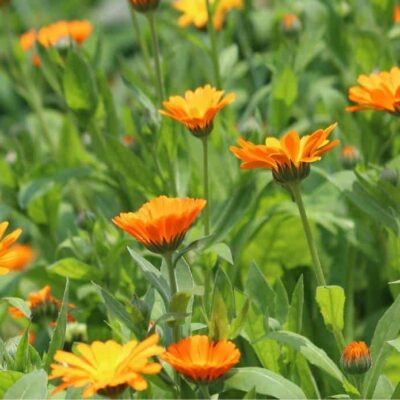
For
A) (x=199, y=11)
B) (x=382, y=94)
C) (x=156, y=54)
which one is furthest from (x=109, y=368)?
(x=199, y=11)

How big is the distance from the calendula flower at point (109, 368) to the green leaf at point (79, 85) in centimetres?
85

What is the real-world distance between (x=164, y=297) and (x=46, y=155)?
1.25 m

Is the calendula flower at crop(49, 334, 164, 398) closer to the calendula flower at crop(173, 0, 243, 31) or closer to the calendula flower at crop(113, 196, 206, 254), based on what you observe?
the calendula flower at crop(113, 196, 206, 254)

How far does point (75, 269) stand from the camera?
1.76 m

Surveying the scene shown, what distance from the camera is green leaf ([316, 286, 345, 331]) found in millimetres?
1422

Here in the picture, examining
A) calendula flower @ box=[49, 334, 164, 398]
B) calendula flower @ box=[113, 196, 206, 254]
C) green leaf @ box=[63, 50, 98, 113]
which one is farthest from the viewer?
green leaf @ box=[63, 50, 98, 113]

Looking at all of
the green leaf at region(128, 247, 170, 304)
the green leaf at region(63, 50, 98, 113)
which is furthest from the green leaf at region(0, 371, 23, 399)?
the green leaf at region(63, 50, 98, 113)

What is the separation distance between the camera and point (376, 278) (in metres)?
2.04

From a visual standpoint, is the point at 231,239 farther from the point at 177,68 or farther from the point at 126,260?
the point at 177,68

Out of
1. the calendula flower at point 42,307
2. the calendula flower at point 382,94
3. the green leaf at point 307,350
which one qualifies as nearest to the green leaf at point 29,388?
the green leaf at point 307,350

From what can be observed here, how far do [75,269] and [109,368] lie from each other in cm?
62

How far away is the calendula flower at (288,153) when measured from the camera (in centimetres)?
135

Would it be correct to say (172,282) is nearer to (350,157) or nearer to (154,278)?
(154,278)

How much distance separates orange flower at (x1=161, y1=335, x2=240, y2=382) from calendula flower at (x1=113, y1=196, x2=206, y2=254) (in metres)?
0.11
